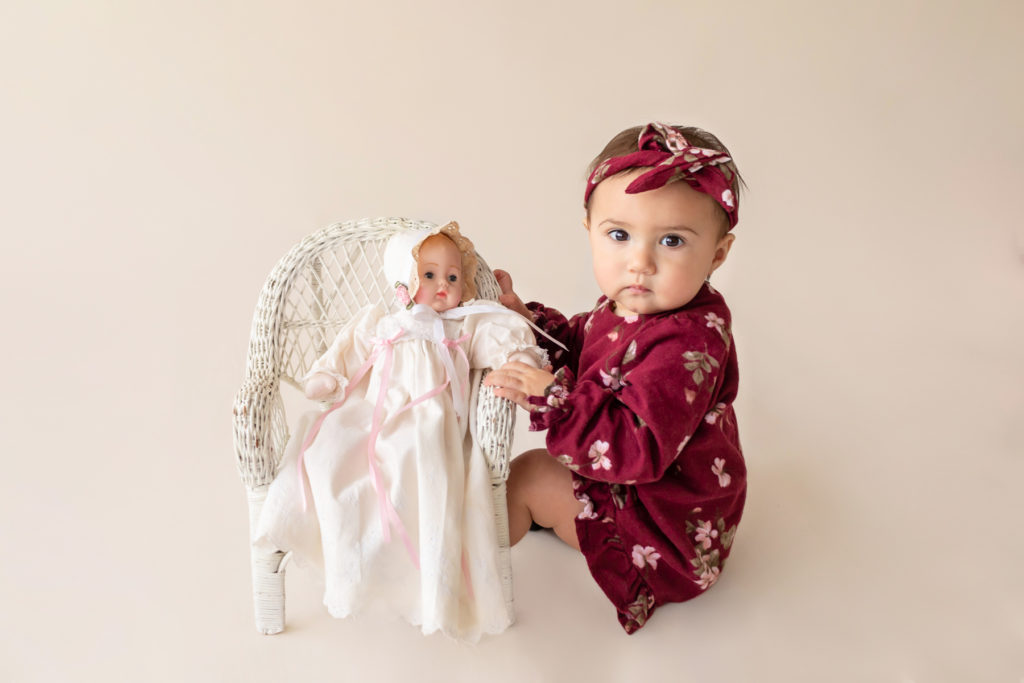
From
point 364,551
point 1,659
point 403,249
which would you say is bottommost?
point 1,659

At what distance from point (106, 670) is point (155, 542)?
1.91 feet

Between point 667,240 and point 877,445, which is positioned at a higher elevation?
point 667,240

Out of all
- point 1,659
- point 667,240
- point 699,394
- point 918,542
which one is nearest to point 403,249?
point 667,240

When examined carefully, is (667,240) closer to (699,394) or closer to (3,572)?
(699,394)

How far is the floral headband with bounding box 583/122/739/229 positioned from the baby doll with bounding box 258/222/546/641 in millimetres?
529

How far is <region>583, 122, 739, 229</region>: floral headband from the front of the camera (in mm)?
2266

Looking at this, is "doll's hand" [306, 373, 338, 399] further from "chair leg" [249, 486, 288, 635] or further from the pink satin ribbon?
"chair leg" [249, 486, 288, 635]

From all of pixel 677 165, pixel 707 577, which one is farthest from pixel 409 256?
pixel 707 577

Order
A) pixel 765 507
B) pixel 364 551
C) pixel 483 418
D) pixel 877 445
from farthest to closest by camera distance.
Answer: pixel 877 445
pixel 765 507
pixel 483 418
pixel 364 551

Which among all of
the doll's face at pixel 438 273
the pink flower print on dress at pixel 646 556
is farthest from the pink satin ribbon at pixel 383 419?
the pink flower print on dress at pixel 646 556

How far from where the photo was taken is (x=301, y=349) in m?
2.78

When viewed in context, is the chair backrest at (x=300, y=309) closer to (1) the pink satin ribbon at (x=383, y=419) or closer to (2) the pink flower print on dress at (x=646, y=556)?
(1) the pink satin ribbon at (x=383, y=419)

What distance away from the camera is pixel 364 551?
226 centimetres

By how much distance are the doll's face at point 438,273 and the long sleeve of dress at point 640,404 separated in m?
0.38
